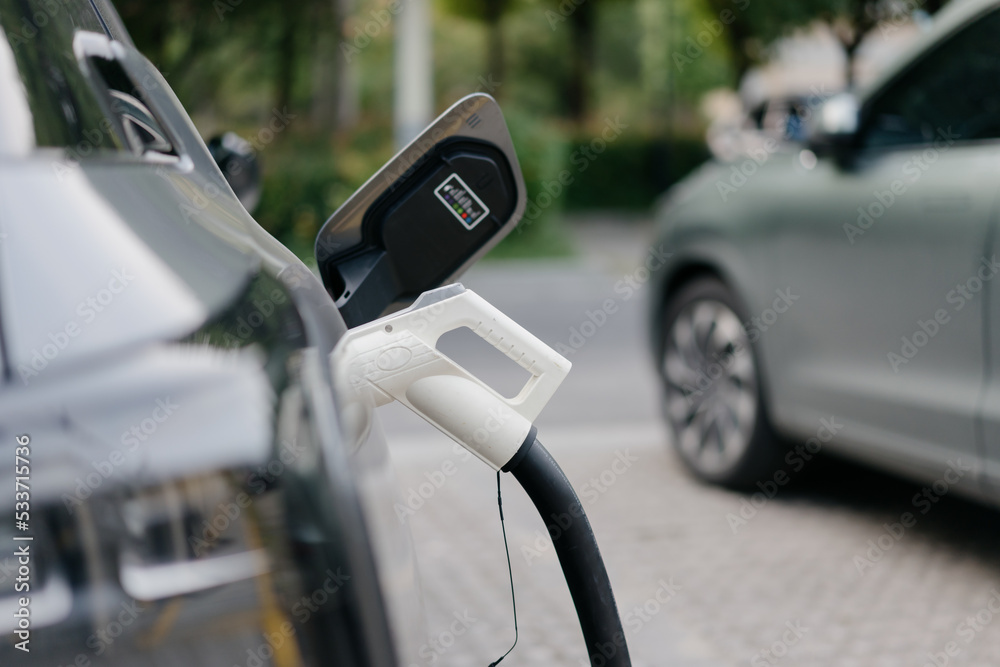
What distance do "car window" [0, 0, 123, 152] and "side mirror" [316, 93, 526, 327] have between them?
336mm

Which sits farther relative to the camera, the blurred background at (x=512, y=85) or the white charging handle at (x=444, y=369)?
the blurred background at (x=512, y=85)

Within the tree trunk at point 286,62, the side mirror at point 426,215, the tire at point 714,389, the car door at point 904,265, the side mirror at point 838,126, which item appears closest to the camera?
the side mirror at point 426,215

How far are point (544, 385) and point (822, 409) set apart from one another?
268 centimetres

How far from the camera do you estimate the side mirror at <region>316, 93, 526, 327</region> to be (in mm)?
1523

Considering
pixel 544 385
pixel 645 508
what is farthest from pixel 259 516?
pixel 645 508

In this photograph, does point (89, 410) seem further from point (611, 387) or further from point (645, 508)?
point (611, 387)

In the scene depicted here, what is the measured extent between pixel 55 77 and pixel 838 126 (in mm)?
2808

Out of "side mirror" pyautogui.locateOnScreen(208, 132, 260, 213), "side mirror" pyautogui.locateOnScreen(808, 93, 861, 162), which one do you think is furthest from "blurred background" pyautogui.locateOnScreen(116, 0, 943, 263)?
"side mirror" pyautogui.locateOnScreen(208, 132, 260, 213)

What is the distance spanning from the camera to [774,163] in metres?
4.13

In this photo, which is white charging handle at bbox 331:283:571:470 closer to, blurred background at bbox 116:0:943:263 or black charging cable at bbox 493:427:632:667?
black charging cable at bbox 493:427:632:667

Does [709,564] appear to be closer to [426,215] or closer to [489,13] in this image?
[426,215]

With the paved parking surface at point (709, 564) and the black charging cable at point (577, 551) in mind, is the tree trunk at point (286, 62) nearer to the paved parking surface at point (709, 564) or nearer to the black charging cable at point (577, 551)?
the paved parking surface at point (709, 564)

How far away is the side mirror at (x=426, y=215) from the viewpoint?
152 cm

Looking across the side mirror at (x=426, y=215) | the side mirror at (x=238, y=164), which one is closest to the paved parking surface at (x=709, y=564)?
the side mirror at (x=238, y=164)
